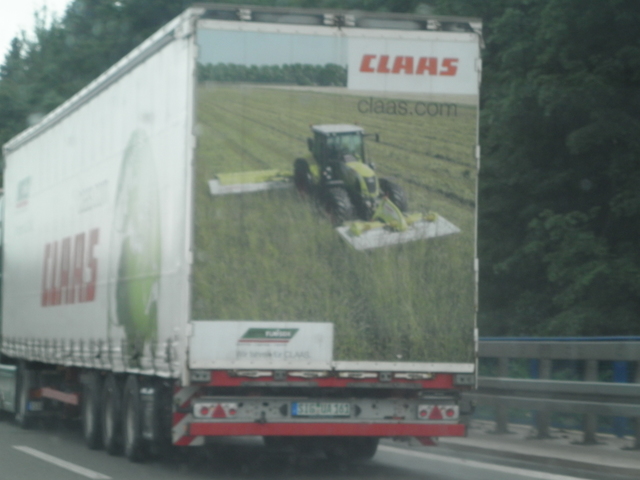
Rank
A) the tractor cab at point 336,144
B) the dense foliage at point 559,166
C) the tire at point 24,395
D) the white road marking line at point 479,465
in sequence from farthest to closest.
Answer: the dense foliage at point 559,166
the tire at point 24,395
the white road marking line at point 479,465
the tractor cab at point 336,144

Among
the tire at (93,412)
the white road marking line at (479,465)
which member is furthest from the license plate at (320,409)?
the tire at (93,412)

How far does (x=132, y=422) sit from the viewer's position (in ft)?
40.2

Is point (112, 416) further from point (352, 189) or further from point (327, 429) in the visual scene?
point (352, 189)

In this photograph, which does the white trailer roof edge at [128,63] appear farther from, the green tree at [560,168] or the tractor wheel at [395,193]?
the green tree at [560,168]

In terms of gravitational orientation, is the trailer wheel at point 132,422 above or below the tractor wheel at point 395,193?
below

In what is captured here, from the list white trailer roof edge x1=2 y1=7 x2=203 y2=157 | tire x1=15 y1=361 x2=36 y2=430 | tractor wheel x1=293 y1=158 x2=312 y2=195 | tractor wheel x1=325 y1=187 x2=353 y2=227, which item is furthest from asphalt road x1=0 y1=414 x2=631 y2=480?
white trailer roof edge x1=2 y1=7 x2=203 y2=157

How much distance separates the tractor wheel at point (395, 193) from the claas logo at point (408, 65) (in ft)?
3.24

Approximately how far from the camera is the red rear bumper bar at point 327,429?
10.4m

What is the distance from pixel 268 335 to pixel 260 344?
0.33ft

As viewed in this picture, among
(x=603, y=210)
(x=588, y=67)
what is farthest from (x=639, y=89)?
(x=603, y=210)

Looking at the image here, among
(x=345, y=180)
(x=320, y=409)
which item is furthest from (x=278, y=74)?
(x=320, y=409)

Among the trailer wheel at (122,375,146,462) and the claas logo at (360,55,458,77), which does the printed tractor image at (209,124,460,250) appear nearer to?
the claas logo at (360,55,458,77)

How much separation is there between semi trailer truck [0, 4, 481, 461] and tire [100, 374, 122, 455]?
1.35 m

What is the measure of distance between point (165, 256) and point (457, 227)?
2.58m
